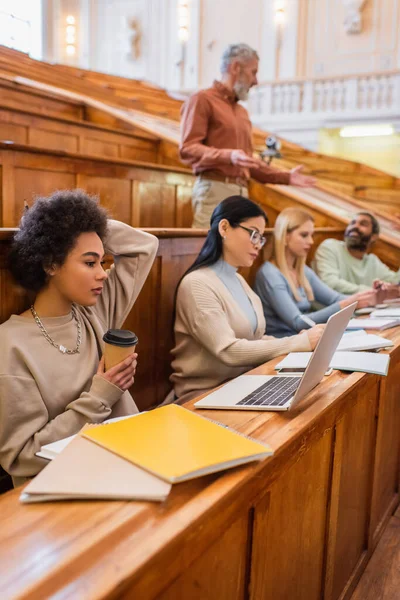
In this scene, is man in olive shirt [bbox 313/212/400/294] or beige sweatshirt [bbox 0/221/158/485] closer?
beige sweatshirt [bbox 0/221/158/485]

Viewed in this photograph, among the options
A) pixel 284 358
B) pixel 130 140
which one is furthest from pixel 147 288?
pixel 130 140

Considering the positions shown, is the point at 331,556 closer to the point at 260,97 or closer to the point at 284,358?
the point at 284,358

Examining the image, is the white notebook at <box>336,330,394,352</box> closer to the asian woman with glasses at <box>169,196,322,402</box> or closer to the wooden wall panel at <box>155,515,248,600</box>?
the asian woman with glasses at <box>169,196,322,402</box>

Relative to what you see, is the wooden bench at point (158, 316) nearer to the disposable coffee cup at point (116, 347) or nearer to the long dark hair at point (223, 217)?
the long dark hair at point (223, 217)

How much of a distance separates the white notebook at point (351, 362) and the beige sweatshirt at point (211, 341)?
96 mm

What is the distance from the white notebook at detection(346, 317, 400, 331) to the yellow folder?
1148 millimetres

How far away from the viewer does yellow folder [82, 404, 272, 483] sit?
2.23ft

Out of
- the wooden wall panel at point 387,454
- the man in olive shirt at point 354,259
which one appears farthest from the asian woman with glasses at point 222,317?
the man in olive shirt at point 354,259

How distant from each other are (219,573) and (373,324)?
4.34 feet

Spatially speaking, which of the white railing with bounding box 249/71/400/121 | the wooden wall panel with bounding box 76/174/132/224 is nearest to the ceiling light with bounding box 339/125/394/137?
the white railing with bounding box 249/71/400/121

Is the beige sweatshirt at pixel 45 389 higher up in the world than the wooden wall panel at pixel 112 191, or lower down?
lower down

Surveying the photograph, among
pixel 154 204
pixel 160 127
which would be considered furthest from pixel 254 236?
pixel 160 127

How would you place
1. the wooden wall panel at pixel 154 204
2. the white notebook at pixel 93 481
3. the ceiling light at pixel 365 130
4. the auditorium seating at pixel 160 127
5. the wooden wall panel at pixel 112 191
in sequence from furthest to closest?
the ceiling light at pixel 365 130
the auditorium seating at pixel 160 127
the wooden wall panel at pixel 154 204
the wooden wall panel at pixel 112 191
the white notebook at pixel 93 481

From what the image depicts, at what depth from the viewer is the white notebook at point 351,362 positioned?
1.30m
